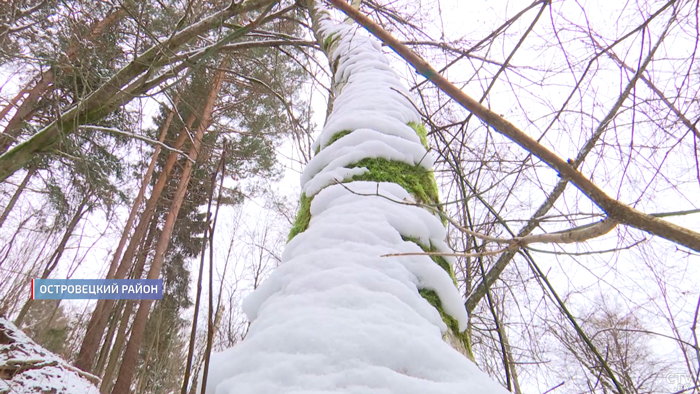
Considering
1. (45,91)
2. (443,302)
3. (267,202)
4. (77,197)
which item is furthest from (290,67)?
(443,302)

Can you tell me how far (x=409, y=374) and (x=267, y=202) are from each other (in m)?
7.34

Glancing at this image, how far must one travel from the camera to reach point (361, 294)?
0.53 metres

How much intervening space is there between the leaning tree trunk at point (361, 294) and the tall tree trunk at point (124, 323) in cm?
683

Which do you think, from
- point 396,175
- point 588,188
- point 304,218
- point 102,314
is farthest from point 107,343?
point 588,188

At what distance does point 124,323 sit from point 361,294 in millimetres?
8340

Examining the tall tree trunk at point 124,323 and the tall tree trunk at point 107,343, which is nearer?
the tall tree trunk at point 107,343

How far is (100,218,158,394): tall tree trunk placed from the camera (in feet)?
18.4

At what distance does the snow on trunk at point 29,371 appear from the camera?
350 centimetres

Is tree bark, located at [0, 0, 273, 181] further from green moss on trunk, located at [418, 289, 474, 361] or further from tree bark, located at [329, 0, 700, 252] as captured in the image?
green moss on trunk, located at [418, 289, 474, 361]

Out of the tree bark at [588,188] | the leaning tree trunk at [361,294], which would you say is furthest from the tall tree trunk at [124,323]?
the tree bark at [588,188]

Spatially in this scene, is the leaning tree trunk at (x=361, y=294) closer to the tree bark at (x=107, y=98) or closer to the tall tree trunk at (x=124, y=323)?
the tree bark at (x=107, y=98)

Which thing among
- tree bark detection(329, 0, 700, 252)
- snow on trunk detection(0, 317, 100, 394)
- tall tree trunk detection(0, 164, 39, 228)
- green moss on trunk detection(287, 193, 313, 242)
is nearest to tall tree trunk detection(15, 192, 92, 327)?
tall tree trunk detection(0, 164, 39, 228)

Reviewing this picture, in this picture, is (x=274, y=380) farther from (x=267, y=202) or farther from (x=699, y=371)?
(x=267, y=202)

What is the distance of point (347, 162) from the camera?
947mm
